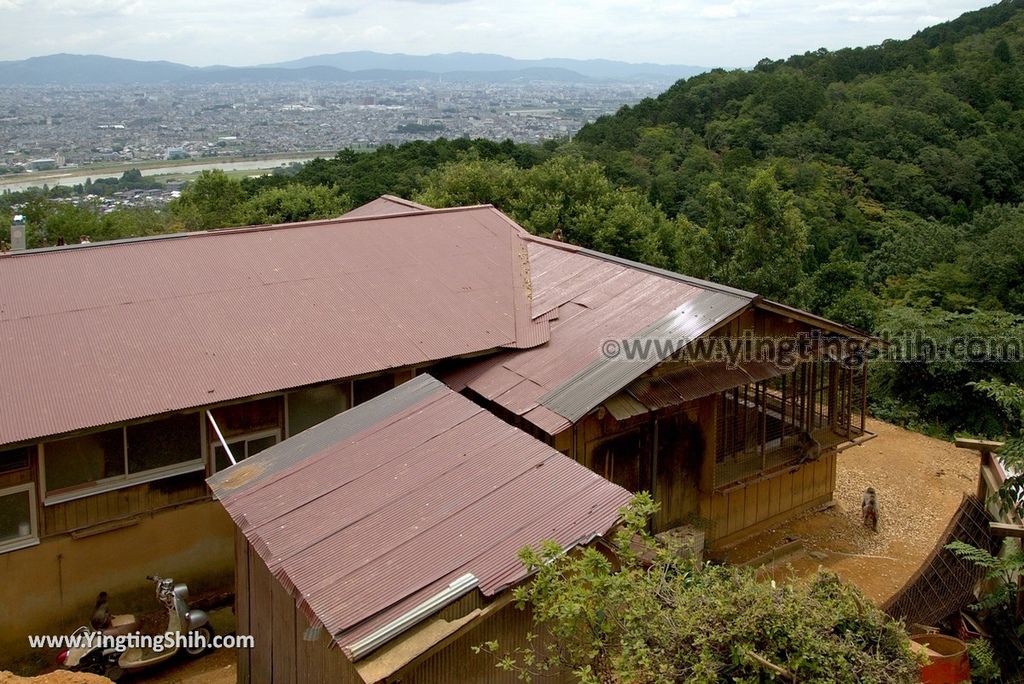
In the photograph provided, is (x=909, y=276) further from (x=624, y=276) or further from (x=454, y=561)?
(x=454, y=561)

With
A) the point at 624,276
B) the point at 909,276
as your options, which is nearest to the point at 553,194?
the point at 909,276

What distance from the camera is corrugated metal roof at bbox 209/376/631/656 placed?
668 centimetres

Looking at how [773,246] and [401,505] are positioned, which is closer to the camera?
[401,505]

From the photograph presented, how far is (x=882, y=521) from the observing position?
49.6 ft

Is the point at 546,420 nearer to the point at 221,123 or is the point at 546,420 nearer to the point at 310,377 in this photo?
the point at 310,377

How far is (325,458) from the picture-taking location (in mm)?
8844

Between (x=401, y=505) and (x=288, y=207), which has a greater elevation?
(x=288, y=207)

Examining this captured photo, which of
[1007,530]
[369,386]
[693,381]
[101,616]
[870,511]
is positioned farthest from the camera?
[870,511]

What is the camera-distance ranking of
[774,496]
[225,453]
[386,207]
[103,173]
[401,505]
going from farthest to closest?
[103,173] < [386,207] < [774,496] < [225,453] < [401,505]

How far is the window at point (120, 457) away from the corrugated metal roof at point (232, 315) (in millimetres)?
533

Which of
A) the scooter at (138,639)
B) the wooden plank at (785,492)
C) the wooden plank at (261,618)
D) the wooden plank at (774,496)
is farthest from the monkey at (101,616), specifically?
the wooden plank at (785,492)

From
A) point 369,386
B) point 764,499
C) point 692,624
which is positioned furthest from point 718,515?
point 692,624

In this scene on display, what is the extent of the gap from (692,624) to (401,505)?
3068 millimetres

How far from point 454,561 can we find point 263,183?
1624 inches
